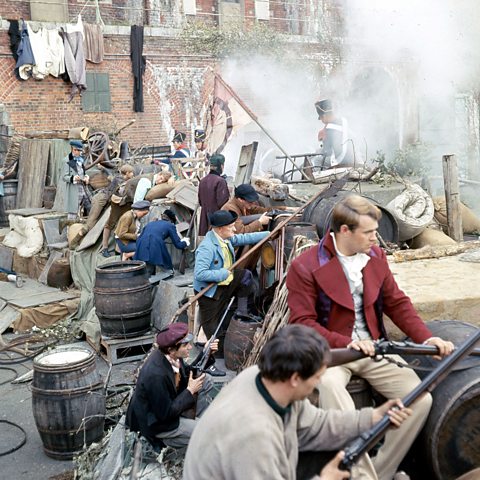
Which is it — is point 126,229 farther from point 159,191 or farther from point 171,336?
point 171,336

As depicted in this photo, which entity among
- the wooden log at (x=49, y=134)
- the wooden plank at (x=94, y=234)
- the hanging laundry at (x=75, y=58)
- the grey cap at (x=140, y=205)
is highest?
the hanging laundry at (x=75, y=58)

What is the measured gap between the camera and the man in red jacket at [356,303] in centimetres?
385

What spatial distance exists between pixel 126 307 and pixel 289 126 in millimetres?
15443

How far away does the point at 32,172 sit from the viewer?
53.6 ft

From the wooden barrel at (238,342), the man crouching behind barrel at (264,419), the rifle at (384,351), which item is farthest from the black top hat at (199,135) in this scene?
the man crouching behind barrel at (264,419)

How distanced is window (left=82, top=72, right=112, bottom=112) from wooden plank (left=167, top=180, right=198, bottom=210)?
9.39 meters

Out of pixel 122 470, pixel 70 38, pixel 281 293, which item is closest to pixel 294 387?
pixel 122 470

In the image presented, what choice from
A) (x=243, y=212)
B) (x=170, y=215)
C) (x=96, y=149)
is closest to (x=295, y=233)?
(x=243, y=212)

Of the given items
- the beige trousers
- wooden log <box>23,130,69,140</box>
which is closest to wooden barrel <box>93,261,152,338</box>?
the beige trousers

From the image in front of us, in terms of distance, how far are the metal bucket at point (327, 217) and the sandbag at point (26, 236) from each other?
22.3ft

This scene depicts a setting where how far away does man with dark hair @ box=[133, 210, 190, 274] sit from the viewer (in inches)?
379

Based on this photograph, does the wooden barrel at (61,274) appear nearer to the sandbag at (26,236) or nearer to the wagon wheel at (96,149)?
the sandbag at (26,236)

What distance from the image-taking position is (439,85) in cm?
2375

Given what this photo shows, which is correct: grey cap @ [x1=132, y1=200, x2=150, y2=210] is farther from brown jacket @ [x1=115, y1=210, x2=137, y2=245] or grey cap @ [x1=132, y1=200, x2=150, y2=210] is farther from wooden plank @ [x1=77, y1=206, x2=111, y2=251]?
wooden plank @ [x1=77, y1=206, x2=111, y2=251]
